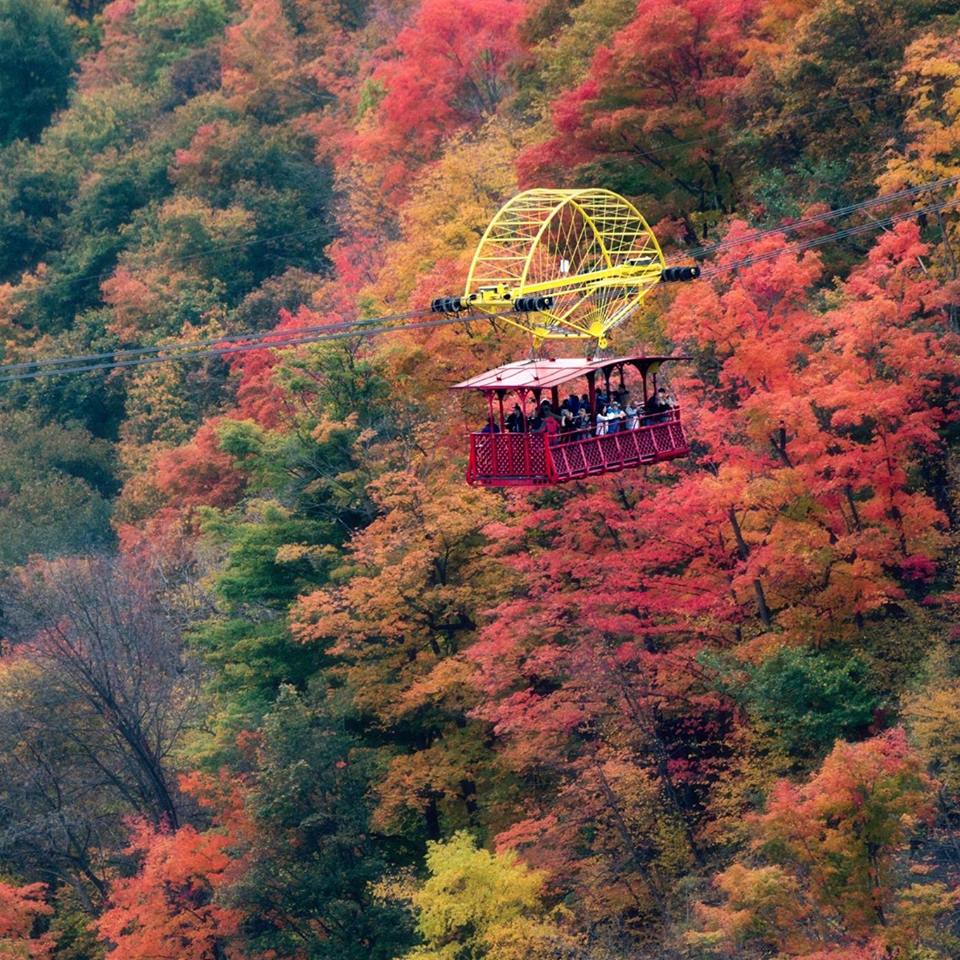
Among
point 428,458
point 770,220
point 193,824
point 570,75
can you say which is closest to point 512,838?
point 428,458

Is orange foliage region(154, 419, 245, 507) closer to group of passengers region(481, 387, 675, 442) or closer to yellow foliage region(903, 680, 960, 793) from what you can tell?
group of passengers region(481, 387, 675, 442)

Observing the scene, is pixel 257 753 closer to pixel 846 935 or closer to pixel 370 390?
pixel 370 390

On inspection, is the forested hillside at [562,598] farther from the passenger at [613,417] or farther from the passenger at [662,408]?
the passenger at [613,417]

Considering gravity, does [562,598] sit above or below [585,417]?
below

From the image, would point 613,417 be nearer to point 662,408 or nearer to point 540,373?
point 662,408

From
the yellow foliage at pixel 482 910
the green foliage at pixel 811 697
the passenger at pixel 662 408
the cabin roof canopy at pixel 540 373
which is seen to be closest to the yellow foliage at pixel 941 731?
the green foliage at pixel 811 697

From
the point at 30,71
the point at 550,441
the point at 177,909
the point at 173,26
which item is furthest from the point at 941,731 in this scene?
the point at 30,71

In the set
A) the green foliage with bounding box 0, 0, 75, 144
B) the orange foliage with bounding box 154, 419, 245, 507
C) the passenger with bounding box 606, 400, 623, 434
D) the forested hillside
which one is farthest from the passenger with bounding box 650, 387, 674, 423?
the green foliage with bounding box 0, 0, 75, 144
